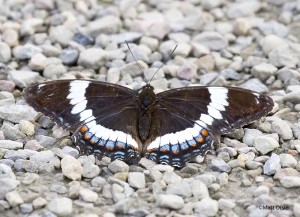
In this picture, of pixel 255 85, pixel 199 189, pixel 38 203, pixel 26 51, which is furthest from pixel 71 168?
pixel 255 85

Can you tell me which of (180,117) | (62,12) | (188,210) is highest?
(62,12)

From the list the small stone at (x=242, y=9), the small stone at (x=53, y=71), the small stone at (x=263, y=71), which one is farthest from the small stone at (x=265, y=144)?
the small stone at (x=242, y=9)

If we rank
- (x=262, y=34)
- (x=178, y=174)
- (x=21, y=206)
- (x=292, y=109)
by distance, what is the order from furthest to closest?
(x=262, y=34), (x=292, y=109), (x=178, y=174), (x=21, y=206)

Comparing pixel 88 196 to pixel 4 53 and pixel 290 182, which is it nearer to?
pixel 290 182

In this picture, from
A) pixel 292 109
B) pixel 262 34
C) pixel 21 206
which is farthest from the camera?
pixel 262 34

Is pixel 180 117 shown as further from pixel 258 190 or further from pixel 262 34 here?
pixel 262 34

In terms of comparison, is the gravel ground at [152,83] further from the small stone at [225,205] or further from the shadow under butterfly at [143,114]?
the shadow under butterfly at [143,114]

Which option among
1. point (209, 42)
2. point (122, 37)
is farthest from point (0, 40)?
point (209, 42)
